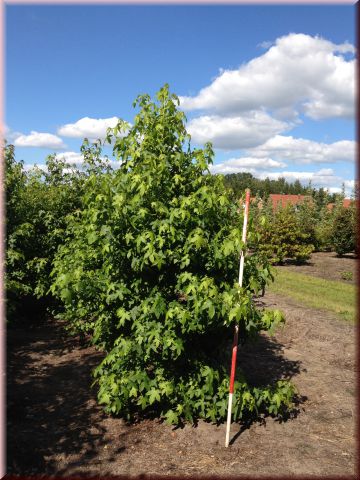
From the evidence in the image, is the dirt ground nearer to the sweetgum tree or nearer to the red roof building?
the sweetgum tree

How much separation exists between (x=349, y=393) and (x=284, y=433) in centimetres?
206

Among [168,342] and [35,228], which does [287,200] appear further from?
[168,342]

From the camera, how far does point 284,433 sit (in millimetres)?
5121

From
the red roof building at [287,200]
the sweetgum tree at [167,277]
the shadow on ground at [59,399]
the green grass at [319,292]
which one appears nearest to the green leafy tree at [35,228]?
the shadow on ground at [59,399]

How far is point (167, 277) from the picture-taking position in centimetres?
514

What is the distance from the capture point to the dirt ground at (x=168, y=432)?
436cm

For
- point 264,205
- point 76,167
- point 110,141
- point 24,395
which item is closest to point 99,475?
point 24,395

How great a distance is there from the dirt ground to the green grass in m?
4.31

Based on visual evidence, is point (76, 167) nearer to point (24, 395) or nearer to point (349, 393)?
point (24, 395)

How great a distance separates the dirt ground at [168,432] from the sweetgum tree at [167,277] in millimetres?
360

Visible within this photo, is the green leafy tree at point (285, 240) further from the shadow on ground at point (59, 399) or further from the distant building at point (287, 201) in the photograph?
the shadow on ground at point (59, 399)

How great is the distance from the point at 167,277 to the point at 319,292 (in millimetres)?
10898

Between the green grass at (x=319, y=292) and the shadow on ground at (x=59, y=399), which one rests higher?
the green grass at (x=319, y=292)

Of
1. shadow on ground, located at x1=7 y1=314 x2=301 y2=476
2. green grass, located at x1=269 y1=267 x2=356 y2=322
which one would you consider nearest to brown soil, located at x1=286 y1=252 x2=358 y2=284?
green grass, located at x1=269 y1=267 x2=356 y2=322
